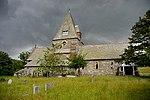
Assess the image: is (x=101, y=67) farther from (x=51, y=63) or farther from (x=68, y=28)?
(x=68, y=28)

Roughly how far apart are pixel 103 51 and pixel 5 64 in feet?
111

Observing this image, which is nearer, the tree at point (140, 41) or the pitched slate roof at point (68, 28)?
the tree at point (140, 41)

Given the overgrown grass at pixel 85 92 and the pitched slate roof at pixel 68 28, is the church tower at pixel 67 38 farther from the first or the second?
the overgrown grass at pixel 85 92

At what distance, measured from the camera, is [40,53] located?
5716 centimetres

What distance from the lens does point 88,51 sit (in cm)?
4953

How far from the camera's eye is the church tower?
164 ft

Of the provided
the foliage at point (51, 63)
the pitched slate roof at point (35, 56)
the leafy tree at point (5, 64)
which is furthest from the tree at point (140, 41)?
the leafy tree at point (5, 64)

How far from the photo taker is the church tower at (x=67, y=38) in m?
50.0

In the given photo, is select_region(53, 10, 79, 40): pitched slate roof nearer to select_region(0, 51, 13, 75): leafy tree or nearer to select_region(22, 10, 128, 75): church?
select_region(22, 10, 128, 75): church

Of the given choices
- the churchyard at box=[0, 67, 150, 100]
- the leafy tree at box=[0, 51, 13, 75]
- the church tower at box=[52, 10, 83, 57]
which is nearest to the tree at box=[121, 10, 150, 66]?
the churchyard at box=[0, 67, 150, 100]

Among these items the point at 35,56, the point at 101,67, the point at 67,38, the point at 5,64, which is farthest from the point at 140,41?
the point at 5,64

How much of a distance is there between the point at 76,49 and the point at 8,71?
26635 mm

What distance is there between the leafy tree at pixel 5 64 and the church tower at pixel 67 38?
21677mm

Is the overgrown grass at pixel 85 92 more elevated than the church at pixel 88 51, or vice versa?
the church at pixel 88 51
